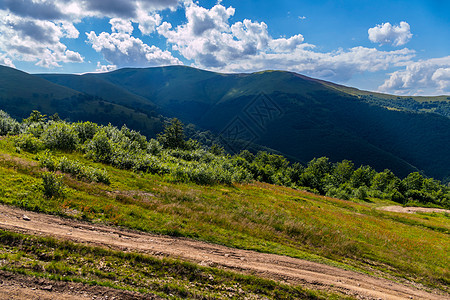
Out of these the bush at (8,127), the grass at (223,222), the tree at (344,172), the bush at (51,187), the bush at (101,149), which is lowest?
the tree at (344,172)

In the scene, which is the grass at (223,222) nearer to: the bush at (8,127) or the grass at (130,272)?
the grass at (130,272)

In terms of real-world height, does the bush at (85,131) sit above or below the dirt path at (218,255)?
above

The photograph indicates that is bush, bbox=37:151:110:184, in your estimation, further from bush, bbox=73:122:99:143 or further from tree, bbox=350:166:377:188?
tree, bbox=350:166:377:188

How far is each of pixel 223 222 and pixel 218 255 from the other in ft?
14.8

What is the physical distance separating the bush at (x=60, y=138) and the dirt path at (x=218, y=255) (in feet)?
51.3

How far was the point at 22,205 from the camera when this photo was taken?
11266 mm

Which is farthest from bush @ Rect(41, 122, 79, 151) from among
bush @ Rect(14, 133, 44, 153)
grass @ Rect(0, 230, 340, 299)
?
grass @ Rect(0, 230, 340, 299)

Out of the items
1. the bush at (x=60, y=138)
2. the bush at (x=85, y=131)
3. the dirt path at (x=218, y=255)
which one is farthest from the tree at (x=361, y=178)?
the bush at (x=60, y=138)

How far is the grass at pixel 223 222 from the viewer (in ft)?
41.5

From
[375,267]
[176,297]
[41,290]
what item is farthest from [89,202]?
[375,267]

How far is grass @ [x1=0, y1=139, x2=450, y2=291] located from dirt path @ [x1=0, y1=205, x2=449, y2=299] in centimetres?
81

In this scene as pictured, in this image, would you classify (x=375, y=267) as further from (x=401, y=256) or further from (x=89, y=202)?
(x=89, y=202)

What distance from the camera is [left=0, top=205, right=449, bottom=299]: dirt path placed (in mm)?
9892

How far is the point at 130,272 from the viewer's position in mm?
8625
